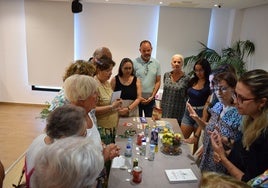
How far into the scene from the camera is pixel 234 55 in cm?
459

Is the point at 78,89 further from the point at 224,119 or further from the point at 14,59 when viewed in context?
the point at 14,59

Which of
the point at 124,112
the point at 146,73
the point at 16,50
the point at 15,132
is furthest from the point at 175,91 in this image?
the point at 16,50

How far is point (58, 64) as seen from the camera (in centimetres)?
527

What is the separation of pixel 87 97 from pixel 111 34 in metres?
3.79

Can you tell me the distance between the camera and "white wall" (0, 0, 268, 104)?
15.5ft

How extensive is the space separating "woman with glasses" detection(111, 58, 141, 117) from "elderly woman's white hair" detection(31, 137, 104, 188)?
1.95 meters

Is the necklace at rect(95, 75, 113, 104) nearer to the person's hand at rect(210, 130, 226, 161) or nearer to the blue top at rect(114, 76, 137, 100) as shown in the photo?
the blue top at rect(114, 76, 137, 100)

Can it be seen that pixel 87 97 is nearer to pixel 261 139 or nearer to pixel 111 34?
pixel 261 139

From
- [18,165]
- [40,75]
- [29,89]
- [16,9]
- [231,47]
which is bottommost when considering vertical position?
[18,165]

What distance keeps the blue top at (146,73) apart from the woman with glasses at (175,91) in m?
0.29

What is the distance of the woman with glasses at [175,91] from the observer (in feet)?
10.5

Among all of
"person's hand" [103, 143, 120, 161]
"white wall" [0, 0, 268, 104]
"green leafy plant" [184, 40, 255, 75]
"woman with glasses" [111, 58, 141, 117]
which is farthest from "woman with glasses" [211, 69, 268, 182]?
"white wall" [0, 0, 268, 104]

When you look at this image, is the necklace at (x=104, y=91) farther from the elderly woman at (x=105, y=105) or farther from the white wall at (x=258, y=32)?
the white wall at (x=258, y=32)

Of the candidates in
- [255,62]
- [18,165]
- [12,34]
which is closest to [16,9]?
[12,34]
